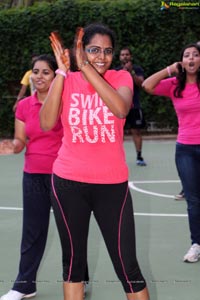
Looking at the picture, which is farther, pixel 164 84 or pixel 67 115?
pixel 164 84

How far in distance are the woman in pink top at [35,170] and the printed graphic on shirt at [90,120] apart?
3.56 ft

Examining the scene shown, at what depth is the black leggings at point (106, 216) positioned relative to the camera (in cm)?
338

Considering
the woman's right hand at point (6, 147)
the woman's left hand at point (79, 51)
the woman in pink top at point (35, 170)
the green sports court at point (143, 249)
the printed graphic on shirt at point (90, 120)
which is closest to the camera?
the woman's left hand at point (79, 51)

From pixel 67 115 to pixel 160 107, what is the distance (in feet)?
36.3

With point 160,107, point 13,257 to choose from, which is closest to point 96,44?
point 13,257

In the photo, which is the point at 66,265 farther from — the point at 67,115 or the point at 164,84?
the point at 164,84

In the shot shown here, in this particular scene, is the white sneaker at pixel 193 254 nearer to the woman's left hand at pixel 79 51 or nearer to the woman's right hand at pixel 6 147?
the woman's right hand at pixel 6 147

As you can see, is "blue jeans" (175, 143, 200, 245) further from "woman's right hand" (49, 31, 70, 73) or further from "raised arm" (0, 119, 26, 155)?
"woman's right hand" (49, 31, 70, 73)

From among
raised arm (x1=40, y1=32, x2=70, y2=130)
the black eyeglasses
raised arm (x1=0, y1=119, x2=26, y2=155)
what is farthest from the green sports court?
the black eyeglasses

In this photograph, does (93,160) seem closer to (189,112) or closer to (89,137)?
(89,137)

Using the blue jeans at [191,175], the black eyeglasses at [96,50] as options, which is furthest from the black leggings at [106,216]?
the blue jeans at [191,175]

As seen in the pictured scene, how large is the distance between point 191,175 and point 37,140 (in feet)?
5.03

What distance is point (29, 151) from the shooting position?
4.50 meters

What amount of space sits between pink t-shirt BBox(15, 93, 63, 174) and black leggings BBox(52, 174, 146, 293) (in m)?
0.98
